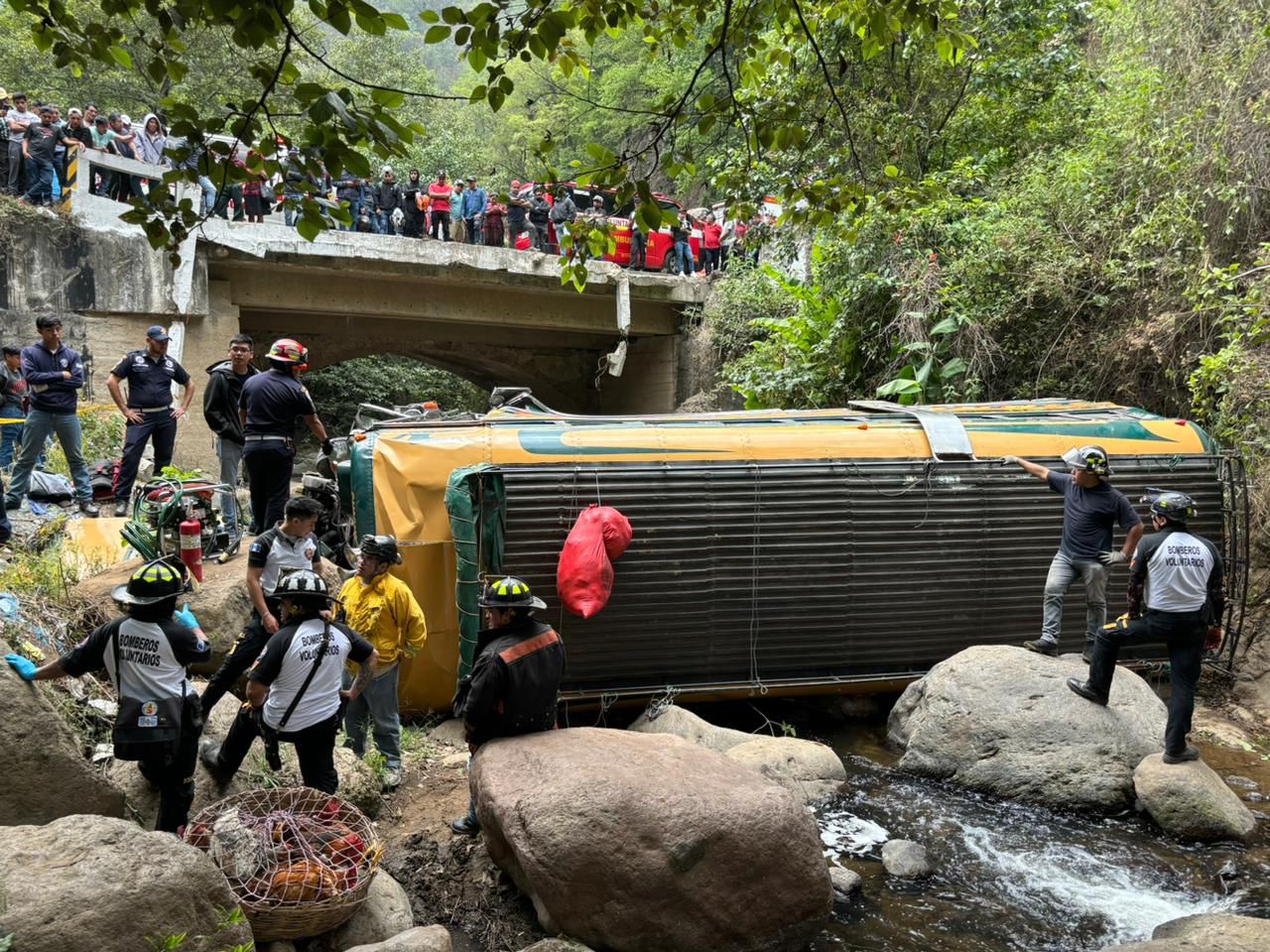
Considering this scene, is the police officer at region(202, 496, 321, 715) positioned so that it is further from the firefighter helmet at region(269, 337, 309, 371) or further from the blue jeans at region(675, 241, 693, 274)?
the blue jeans at region(675, 241, 693, 274)

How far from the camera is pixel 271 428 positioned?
7.25 metres

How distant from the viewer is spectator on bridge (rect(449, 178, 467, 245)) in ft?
62.9

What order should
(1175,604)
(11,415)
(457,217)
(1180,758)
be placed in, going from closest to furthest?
1. (1180,758)
2. (1175,604)
3. (11,415)
4. (457,217)

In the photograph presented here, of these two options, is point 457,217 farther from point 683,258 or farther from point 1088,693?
point 1088,693

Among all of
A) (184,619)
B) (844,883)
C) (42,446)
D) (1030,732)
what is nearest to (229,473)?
(42,446)

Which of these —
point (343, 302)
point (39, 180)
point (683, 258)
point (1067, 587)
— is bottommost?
point (1067, 587)

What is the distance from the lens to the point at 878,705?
8.05 meters

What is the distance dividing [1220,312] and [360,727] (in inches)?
348

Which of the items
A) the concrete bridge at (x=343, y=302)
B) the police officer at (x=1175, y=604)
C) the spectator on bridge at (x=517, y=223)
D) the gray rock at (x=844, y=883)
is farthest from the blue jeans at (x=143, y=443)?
the spectator on bridge at (x=517, y=223)

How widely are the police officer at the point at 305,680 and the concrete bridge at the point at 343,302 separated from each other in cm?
611

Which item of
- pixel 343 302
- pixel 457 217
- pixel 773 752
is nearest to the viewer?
pixel 773 752

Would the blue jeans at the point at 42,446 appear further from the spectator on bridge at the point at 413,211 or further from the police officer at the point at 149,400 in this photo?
the spectator on bridge at the point at 413,211

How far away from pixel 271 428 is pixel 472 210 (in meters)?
12.3

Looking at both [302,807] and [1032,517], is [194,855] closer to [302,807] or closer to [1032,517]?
[302,807]
